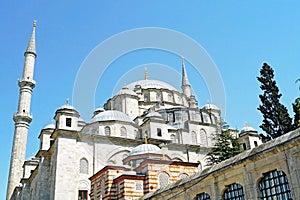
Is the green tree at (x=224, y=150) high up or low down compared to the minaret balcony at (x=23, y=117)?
down

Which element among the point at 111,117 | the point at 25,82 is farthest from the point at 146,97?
the point at 25,82

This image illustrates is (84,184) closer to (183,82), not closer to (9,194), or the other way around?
(9,194)

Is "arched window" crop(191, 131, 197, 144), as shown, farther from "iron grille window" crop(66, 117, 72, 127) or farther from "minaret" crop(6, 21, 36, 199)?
"minaret" crop(6, 21, 36, 199)

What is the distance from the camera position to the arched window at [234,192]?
24.9 feet

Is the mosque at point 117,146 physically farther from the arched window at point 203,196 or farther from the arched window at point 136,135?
the arched window at point 203,196

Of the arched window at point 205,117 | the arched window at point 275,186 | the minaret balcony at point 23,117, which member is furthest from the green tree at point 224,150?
the minaret balcony at point 23,117

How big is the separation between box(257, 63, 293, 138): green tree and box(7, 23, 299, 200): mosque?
161 centimetres

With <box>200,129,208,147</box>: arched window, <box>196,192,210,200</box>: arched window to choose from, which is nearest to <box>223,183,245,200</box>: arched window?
<box>196,192,210,200</box>: arched window

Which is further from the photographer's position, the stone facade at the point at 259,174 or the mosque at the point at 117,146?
the mosque at the point at 117,146

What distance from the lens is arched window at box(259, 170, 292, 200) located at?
21.4 ft

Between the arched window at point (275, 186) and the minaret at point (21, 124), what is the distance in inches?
919

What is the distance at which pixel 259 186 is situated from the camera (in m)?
7.08

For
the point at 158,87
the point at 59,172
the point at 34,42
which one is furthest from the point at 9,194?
the point at 158,87

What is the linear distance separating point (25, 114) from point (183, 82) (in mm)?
18180
